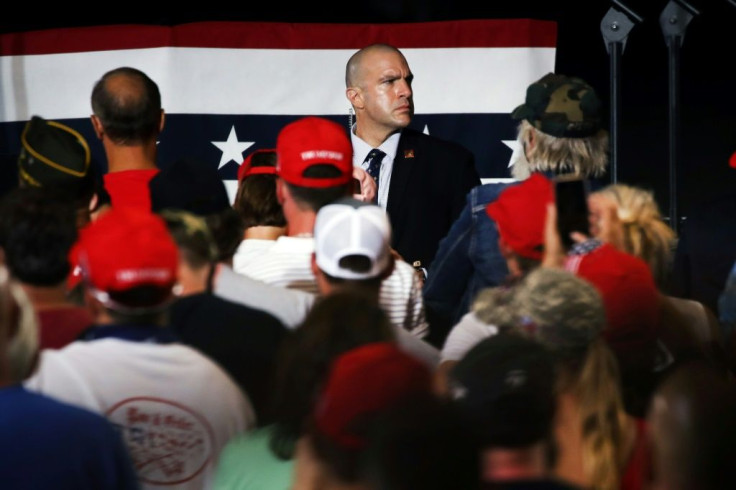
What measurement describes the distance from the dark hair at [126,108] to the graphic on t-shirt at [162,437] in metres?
1.63

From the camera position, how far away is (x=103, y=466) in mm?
2260

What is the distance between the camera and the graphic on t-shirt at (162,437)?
8.43 feet

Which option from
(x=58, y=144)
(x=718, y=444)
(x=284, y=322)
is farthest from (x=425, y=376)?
(x=58, y=144)

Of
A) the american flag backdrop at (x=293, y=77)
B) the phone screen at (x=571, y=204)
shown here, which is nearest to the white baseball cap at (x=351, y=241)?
the phone screen at (x=571, y=204)

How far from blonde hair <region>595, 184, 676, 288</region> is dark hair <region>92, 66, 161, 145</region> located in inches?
52.3

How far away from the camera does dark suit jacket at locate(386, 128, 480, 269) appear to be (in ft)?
15.7

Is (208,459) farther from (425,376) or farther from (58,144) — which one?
(58,144)

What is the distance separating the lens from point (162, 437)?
102 inches

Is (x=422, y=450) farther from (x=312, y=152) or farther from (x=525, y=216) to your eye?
(x=312, y=152)

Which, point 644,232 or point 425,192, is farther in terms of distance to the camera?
point 425,192

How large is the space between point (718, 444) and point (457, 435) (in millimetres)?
312

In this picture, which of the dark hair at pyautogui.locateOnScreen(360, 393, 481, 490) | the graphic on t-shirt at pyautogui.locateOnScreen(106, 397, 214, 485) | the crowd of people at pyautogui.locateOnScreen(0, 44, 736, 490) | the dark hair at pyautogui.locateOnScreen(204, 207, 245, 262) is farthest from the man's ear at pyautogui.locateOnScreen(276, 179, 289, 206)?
the dark hair at pyautogui.locateOnScreen(360, 393, 481, 490)

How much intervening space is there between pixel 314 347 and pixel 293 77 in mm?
4089

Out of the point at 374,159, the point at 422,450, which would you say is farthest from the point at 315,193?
the point at 422,450
